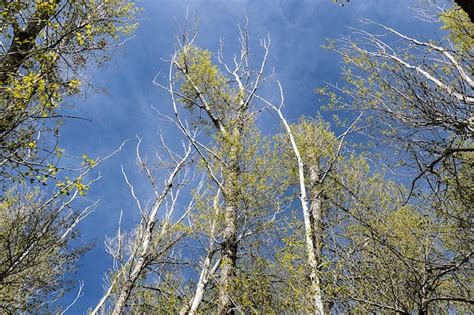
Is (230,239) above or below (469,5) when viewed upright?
above

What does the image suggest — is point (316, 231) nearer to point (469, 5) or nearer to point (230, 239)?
point (230, 239)

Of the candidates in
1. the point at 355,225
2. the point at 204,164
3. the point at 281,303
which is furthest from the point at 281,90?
the point at 281,303

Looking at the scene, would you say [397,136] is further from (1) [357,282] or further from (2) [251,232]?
(2) [251,232]

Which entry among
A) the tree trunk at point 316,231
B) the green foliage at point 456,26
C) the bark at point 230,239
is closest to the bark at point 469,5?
the tree trunk at point 316,231

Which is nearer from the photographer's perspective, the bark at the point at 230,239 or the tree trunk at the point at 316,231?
the tree trunk at the point at 316,231

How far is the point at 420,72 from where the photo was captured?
6.06 metres

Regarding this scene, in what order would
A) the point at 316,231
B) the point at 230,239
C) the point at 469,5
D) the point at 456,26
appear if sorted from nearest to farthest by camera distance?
the point at 469,5, the point at 456,26, the point at 316,231, the point at 230,239

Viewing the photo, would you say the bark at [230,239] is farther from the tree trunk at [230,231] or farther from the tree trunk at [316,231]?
the tree trunk at [316,231]

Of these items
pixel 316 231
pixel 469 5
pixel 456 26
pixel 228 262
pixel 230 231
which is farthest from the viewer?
pixel 230 231

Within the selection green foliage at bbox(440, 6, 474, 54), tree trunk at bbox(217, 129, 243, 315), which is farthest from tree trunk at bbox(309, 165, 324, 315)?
green foliage at bbox(440, 6, 474, 54)

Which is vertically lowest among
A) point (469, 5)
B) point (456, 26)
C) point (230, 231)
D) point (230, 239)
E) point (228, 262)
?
point (469, 5)

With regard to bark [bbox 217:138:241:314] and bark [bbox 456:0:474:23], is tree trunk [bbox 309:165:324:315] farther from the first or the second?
bark [bbox 456:0:474:23]

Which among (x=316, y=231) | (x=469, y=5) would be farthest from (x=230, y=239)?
(x=469, y=5)

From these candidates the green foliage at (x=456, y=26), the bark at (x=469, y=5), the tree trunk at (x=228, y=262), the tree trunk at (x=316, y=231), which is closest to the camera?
the bark at (x=469, y=5)
